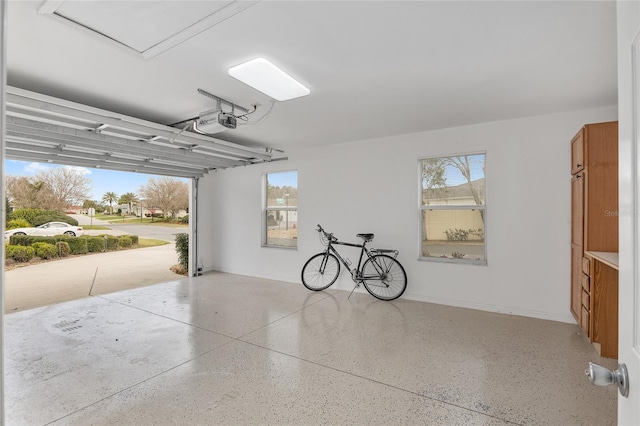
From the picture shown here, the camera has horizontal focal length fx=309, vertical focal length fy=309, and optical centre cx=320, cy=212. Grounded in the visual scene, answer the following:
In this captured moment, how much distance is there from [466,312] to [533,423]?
83.3 inches

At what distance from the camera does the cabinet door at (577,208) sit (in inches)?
118

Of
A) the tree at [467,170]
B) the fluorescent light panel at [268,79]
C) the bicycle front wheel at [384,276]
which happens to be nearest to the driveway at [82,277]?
the bicycle front wheel at [384,276]

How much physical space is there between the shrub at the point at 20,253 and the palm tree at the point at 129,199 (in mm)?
2890

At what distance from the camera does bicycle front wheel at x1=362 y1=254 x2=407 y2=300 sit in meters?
4.58

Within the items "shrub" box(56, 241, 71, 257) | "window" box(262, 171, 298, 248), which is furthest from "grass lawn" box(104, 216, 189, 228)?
"window" box(262, 171, 298, 248)

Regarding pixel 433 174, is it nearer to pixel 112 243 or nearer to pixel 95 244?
pixel 95 244

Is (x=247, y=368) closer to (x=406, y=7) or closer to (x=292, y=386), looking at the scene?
(x=292, y=386)

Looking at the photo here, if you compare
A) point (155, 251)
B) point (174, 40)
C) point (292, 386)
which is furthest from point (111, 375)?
point (155, 251)

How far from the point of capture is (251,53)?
2221mm

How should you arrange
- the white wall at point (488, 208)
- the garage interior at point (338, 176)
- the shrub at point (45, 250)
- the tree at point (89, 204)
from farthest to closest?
the tree at point (89, 204) → the shrub at point (45, 250) → the white wall at point (488, 208) → the garage interior at point (338, 176)

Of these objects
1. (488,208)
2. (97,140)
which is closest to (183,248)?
(97,140)

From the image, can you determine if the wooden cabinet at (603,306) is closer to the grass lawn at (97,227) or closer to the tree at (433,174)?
the tree at (433,174)

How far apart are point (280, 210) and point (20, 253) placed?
7329 millimetres

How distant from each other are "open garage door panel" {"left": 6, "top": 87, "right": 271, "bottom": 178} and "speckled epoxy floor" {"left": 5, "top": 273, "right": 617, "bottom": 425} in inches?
82.3
